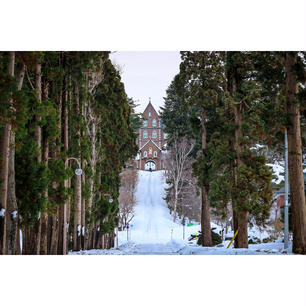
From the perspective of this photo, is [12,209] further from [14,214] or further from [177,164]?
[177,164]

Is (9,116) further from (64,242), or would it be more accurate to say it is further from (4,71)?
(64,242)

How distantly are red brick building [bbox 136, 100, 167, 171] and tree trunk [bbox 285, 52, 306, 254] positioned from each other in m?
2.29

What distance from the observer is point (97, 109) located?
330 inches

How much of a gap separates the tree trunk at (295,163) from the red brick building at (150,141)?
2.29m

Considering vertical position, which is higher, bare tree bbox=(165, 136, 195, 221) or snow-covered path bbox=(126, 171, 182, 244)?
bare tree bbox=(165, 136, 195, 221)

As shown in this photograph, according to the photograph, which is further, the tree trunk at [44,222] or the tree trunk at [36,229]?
the tree trunk at [44,222]

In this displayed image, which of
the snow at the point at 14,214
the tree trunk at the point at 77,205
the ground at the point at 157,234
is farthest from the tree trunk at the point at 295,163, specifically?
the snow at the point at 14,214

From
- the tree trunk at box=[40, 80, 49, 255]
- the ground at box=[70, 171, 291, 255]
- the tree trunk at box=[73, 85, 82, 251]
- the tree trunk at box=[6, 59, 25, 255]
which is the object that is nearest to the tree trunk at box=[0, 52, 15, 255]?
the tree trunk at box=[6, 59, 25, 255]

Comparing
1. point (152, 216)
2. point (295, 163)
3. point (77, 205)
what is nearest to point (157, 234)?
point (152, 216)

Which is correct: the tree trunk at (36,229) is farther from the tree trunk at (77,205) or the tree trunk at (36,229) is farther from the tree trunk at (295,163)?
the tree trunk at (295,163)

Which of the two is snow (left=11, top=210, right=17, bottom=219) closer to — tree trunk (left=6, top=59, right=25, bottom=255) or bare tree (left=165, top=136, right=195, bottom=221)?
tree trunk (left=6, top=59, right=25, bottom=255)

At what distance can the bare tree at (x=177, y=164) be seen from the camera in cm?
725

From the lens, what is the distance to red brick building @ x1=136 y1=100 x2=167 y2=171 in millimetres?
7461
